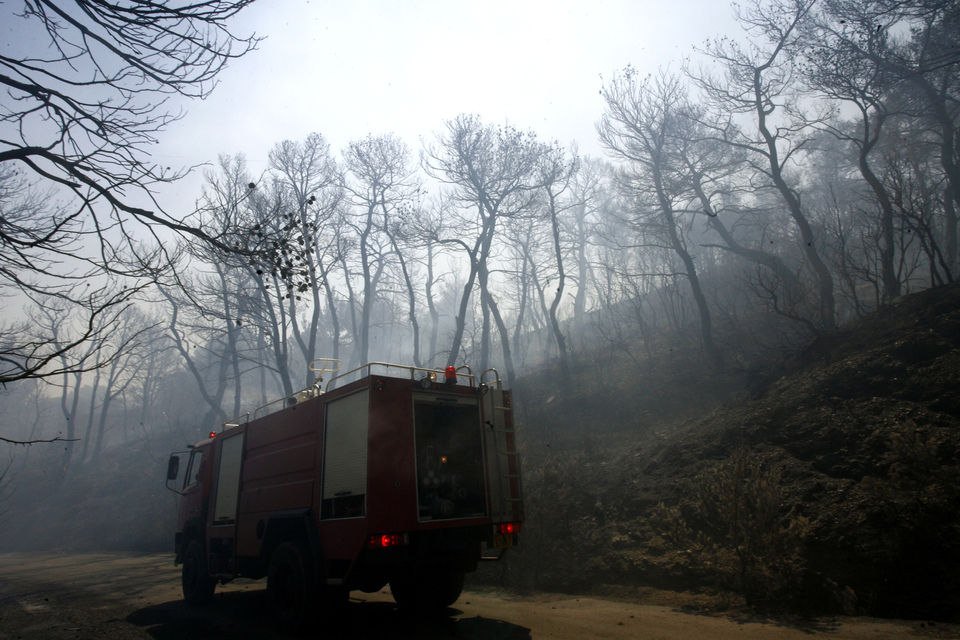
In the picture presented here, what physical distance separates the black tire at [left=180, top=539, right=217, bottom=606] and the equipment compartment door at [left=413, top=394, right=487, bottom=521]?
5.17 m

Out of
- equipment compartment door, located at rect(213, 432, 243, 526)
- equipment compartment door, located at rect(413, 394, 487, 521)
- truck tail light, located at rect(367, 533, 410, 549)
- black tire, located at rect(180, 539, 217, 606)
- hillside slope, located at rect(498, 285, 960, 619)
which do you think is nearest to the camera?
truck tail light, located at rect(367, 533, 410, 549)

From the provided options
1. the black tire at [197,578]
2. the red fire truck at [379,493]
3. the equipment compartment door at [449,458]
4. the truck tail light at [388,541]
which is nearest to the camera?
the truck tail light at [388,541]

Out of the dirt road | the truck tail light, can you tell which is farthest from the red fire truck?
the dirt road

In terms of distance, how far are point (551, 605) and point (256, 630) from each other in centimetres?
399

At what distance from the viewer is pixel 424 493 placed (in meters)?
6.11

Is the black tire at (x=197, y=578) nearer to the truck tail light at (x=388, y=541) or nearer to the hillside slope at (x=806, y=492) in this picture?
the truck tail light at (x=388, y=541)

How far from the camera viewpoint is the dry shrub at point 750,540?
19.6ft

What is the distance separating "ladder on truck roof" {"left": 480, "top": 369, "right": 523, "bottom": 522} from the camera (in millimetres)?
6566

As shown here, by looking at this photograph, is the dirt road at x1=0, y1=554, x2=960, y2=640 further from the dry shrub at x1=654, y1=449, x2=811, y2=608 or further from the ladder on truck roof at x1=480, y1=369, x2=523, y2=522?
the ladder on truck roof at x1=480, y1=369, x2=523, y2=522

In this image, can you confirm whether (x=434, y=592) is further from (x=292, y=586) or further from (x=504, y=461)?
(x=504, y=461)

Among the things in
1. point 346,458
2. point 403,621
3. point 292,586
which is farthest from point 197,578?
point 346,458

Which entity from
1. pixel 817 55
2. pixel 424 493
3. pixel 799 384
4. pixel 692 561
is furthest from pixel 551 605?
pixel 817 55

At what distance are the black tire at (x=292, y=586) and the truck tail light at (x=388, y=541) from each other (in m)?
1.20

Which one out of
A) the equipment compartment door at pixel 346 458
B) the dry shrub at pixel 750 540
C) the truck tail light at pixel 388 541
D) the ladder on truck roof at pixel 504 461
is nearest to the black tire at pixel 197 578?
the equipment compartment door at pixel 346 458
